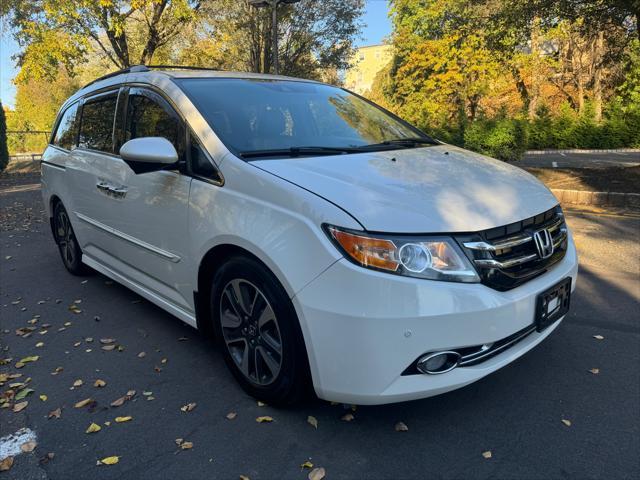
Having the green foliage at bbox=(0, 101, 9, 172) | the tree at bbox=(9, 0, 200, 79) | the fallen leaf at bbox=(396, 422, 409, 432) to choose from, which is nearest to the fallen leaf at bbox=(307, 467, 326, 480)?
the fallen leaf at bbox=(396, 422, 409, 432)

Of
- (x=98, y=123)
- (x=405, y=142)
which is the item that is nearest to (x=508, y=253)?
(x=405, y=142)

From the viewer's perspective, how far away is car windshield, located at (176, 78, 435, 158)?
2.85 metres

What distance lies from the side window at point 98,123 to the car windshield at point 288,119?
37.1 inches

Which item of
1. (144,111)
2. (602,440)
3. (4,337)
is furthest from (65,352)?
(602,440)

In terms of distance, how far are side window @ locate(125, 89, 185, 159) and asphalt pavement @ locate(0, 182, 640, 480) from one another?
1.38 m

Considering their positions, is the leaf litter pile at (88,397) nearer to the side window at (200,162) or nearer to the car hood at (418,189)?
the car hood at (418,189)

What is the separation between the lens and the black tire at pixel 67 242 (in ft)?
15.5

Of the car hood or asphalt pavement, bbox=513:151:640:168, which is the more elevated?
the car hood

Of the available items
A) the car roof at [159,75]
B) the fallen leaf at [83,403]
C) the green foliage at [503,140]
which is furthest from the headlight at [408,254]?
the green foliage at [503,140]

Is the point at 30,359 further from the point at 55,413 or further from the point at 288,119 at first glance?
the point at 288,119

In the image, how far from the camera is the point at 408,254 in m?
2.06

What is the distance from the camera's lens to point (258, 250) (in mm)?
2334

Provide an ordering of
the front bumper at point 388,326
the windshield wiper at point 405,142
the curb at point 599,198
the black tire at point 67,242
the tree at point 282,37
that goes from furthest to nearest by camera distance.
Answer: the tree at point 282,37 < the curb at point 599,198 < the black tire at point 67,242 < the windshield wiper at point 405,142 < the front bumper at point 388,326

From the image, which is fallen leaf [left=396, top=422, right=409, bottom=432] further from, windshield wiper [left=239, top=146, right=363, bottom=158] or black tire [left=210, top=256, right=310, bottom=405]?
windshield wiper [left=239, top=146, right=363, bottom=158]
